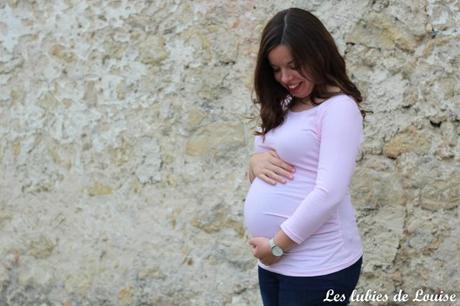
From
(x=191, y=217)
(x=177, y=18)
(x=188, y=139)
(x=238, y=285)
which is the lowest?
(x=238, y=285)

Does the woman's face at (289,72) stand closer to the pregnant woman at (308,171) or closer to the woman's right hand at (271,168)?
the pregnant woman at (308,171)

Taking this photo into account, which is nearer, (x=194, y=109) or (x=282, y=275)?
(x=282, y=275)

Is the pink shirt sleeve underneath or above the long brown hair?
underneath

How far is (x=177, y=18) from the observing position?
12.8ft

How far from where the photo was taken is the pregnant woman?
7.43 feet

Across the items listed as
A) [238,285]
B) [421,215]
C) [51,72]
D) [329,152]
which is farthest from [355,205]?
[51,72]

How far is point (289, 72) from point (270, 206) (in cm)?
44

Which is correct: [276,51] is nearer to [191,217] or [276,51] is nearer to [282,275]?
[282,275]

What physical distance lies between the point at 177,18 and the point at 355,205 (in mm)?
1319

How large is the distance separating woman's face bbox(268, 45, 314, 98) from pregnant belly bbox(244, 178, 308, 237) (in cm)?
30

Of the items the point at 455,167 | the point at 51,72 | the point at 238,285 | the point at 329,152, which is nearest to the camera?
the point at 329,152

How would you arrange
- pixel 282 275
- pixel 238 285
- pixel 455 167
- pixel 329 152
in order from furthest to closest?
1. pixel 238 285
2. pixel 455 167
3. pixel 282 275
4. pixel 329 152

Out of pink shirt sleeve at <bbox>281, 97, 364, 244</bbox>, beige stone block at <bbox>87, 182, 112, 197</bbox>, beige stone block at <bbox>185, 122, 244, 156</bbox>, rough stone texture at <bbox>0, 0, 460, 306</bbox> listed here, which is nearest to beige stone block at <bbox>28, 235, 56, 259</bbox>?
rough stone texture at <bbox>0, 0, 460, 306</bbox>

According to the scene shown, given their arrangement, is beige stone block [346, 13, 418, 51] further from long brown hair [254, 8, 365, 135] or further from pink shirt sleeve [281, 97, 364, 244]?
pink shirt sleeve [281, 97, 364, 244]
